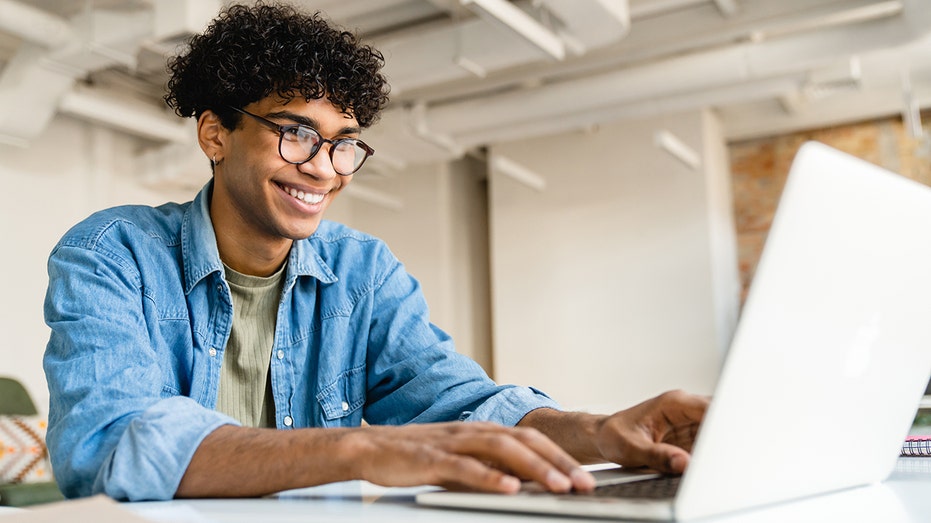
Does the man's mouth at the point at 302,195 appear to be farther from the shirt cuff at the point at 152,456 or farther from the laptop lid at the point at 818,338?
the laptop lid at the point at 818,338

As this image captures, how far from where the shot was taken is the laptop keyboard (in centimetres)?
70

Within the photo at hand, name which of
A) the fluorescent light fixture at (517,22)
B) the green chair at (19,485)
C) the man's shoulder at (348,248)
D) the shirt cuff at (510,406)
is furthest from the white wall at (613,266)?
the shirt cuff at (510,406)

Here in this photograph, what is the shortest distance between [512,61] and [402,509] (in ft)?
12.5

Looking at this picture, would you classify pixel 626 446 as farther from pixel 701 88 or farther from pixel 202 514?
pixel 701 88

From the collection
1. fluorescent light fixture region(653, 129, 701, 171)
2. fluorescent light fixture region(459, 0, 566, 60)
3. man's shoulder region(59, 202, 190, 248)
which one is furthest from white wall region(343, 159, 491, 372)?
man's shoulder region(59, 202, 190, 248)

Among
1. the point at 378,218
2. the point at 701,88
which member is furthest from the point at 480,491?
the point at 378,218

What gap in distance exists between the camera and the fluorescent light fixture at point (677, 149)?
4.81 metres

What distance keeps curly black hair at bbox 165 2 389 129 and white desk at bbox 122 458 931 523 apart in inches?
Answer: 31.4

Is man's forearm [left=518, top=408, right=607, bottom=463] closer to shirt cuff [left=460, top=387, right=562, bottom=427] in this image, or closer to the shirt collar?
shirt cuff [left=460, top=387, right=562, bottom=427]

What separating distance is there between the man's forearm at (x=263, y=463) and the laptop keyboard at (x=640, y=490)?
0.84ft

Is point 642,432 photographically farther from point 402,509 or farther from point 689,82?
point 689,82

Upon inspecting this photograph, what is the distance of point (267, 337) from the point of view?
1.47 meters

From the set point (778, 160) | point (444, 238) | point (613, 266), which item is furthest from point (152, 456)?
point (778, 160)

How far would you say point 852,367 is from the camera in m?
0.75
